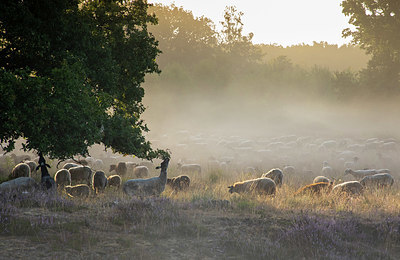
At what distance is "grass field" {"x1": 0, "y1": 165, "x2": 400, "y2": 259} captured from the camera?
25.1 feet

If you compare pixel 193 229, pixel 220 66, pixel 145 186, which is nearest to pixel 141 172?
pixel 145 186

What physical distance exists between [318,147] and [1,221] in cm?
2865

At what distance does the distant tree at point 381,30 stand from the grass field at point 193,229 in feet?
102

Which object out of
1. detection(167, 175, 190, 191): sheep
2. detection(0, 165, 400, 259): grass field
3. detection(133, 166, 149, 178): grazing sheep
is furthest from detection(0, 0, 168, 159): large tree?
detection(133, 166, 149, 178): grazing sheep

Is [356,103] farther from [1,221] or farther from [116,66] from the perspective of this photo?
[1,221]

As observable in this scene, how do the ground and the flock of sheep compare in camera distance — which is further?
the flock of sheep

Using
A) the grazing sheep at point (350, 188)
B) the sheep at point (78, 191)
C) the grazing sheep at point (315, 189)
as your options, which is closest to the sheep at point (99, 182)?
the sheep at point (78, 191)

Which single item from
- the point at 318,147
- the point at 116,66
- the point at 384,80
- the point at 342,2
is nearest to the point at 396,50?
the point at 384,80

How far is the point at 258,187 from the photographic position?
14406 millimetres

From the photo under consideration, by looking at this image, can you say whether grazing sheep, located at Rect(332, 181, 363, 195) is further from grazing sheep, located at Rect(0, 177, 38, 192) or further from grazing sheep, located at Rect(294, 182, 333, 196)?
grazing sheep, located at Rect(0, 177, 38, 192)

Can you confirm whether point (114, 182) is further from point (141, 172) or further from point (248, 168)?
point (248, 168)

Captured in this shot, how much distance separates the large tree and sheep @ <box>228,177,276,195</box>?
3681 millimetres

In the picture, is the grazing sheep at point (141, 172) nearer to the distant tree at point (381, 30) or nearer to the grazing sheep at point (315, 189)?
the grazing sheep at point (315, 189)

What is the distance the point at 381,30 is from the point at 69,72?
36434mm
